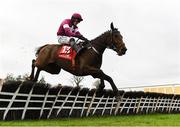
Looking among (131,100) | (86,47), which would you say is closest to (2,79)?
(86,47)

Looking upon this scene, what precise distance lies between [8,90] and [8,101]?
0.26 metres

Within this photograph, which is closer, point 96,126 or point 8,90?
point 96,126

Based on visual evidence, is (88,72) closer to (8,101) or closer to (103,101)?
(8,101)

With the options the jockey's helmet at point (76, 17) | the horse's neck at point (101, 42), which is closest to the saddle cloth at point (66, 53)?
the horse's neck at point (101, 42)

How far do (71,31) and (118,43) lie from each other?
1.40m

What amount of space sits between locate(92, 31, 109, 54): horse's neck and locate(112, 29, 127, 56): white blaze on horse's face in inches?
10.9

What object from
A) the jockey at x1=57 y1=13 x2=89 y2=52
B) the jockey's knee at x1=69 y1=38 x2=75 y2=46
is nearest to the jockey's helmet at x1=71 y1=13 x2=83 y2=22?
the jockey at x1=57 y1=13 x2=89 y2=52

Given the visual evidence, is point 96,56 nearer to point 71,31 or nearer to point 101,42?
point 101,42

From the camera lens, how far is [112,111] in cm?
1530

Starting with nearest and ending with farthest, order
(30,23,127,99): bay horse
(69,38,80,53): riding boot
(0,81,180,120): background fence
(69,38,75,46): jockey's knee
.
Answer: (0,81,180,120): background fence
(30,23,127,99): bay horse
(69,38,80,53): riding boot
(69,38,75,46): jockey's knee

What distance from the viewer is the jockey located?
470 inches

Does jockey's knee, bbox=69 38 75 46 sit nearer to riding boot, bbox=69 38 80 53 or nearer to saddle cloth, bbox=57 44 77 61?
riding boot, bbox=69 38 80 53

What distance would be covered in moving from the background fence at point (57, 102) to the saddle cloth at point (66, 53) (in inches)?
34.4

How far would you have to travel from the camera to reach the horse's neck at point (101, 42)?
38.7 feet
